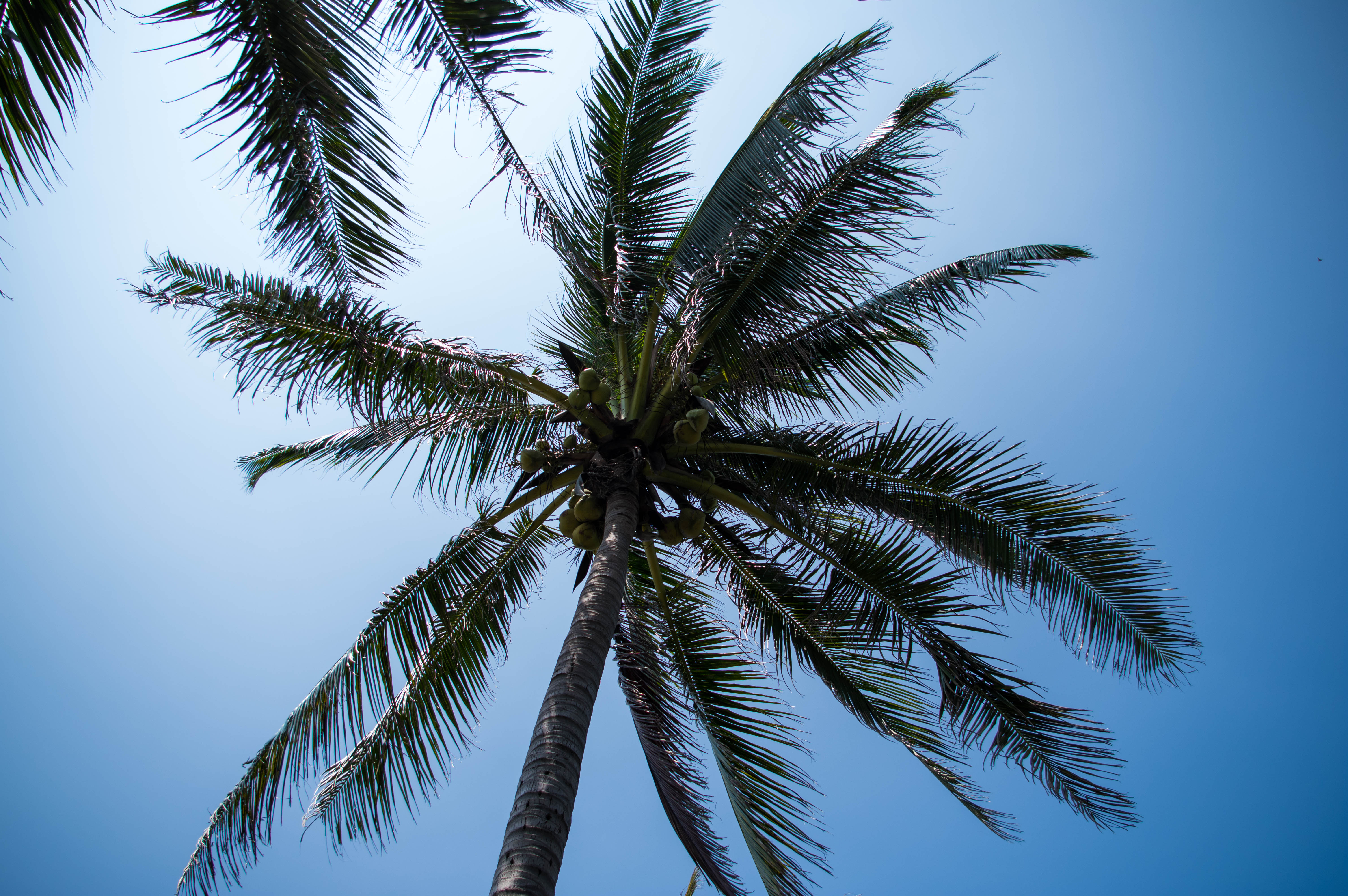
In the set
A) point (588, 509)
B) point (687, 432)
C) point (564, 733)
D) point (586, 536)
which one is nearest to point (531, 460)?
point (588, 509)

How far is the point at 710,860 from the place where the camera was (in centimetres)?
527

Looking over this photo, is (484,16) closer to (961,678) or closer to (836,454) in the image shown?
(836,454)

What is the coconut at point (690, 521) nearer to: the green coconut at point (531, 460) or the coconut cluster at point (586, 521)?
the coconut cluster at point (586, 521)

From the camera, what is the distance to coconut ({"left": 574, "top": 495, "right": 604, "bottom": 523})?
5594 millimetres

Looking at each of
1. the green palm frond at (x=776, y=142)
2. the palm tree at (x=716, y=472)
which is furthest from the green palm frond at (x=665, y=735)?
the green palm frond at (x=776, y=142)

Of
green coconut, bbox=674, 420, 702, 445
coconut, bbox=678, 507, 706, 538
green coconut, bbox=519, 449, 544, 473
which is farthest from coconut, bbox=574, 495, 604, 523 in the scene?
green coconut, bbox=674, 420, 702, 445

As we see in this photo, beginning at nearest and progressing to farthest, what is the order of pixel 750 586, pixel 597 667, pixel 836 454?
pixel 597 667
pixel 836 454
pixel 750 586

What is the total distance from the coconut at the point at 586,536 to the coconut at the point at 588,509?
5cm

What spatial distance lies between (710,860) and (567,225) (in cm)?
480

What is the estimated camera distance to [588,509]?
18.4 ft

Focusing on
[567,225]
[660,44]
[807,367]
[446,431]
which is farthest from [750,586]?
[660,44]

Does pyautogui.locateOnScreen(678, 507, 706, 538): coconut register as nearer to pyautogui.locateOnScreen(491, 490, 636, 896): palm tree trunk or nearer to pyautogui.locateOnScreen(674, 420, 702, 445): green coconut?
pyautogui.locateOnScreen(491, 490, 636, 896): palm tree trunk

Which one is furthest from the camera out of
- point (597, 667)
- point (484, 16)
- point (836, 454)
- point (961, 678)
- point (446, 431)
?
point (446, 431)

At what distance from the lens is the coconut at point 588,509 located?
18.4 ft
